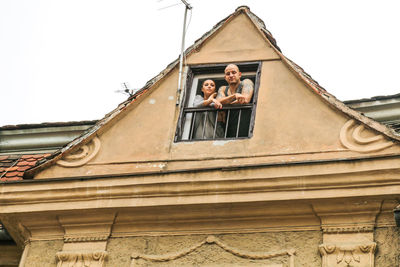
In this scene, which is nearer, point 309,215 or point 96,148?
point 309,215

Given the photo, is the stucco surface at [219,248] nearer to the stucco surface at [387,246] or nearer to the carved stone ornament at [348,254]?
the carved stone ornament at [348,254]

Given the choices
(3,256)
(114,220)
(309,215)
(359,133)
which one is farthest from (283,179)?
(3,256)

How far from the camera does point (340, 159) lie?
9.55 meters

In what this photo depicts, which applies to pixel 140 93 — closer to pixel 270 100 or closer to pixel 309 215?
pixel 270 100

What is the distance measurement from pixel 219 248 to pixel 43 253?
212cm

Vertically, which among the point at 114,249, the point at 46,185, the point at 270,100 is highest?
the point at 270,100

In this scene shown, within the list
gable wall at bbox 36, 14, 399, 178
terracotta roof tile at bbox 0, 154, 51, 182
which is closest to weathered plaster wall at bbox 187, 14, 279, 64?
gable wall at bbox 36, 14, 399, 178

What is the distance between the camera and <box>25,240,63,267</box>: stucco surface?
10.3m

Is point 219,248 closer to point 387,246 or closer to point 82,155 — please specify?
point 387,246

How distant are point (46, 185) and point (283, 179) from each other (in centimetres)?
276

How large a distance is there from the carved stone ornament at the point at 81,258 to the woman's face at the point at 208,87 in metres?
2.58

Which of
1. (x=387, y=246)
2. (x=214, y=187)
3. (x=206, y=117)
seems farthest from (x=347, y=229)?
(x=206, y=117)

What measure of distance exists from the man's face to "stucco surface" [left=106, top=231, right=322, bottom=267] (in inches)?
89.4

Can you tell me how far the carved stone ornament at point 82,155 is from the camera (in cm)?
1093
